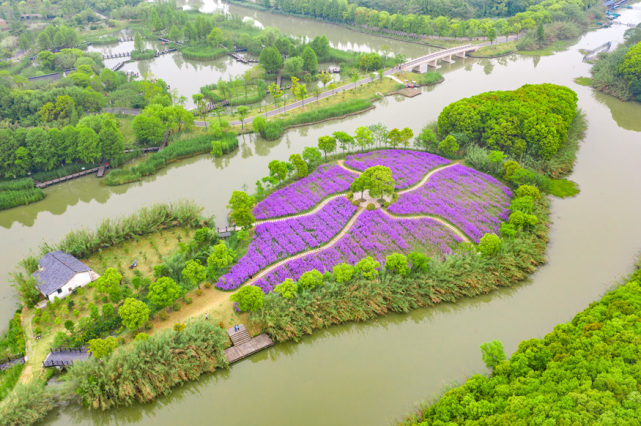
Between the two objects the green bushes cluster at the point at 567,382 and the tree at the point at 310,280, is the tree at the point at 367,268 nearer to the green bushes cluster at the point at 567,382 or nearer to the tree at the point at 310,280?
the tree at the point at 310,280

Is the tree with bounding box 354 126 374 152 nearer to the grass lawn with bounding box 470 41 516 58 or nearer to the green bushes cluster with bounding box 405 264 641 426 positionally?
the green bushes cluster with bounding box 405 264 641 426

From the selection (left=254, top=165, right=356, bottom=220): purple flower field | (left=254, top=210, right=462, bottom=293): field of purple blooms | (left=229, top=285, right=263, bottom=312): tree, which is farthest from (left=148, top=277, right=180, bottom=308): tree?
(left=254, top=165, right=356, bottom=220): purple flower field

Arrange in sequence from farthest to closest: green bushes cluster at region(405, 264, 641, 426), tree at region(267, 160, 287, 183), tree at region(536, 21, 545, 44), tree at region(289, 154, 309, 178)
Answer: tree at region(536, 21, 545, 44) < tree at region(289, 154, 309, 178) < tree at region(267, 160, 287, 183) < green bushes cluster at region(405, 264, 641, 426)

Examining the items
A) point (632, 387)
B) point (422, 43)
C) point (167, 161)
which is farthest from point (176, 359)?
point (422, 43)

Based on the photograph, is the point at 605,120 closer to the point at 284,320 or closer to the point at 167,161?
the point at 284,320

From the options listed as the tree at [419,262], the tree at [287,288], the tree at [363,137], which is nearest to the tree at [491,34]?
the tree at [363,137]

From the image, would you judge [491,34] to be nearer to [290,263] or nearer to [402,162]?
[402,162]
